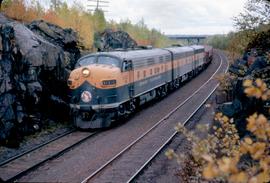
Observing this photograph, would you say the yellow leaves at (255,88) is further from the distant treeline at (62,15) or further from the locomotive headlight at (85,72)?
the distant treeline at (62,15)

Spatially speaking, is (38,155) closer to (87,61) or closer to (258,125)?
(87,61)

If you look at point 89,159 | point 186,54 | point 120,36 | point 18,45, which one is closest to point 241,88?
point 89,159

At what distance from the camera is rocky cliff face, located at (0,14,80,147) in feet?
52.7

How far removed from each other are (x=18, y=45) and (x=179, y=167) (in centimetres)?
924

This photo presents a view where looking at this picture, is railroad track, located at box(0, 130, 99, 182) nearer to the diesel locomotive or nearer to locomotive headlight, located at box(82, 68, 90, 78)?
the diesel locomotive

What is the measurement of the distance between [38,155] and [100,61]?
21.4ft

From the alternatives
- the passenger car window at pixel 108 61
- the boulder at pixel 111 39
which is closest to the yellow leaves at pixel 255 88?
the passenger car window at pixel 108 61

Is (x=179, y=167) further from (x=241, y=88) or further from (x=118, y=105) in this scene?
(x=118, y=105)

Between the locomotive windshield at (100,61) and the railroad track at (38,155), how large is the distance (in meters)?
3.50

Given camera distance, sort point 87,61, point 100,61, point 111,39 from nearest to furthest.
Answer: point 100,61, point 87,61, point 111,39

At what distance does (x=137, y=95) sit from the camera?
22.0 m

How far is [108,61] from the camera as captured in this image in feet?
64.5

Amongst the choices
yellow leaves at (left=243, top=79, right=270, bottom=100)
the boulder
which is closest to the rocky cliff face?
yellow leaves at (left=243, top=79, right=270, bottom=100)

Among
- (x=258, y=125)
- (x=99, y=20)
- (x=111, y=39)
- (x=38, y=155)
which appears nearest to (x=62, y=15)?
(x=111, y=39)
